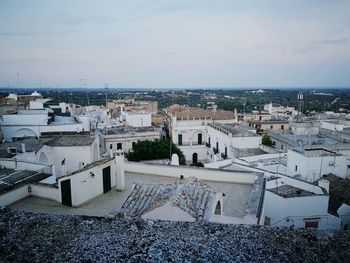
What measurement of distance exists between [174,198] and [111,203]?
135 inches

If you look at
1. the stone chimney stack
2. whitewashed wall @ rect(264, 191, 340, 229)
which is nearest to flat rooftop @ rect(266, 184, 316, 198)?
whitewashed wall @ rect(264, 191, 340, 229)

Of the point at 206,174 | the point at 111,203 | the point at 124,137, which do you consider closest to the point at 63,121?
the point at 124,137

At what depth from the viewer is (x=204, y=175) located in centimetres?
1142

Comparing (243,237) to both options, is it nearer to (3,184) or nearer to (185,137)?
(3,184)

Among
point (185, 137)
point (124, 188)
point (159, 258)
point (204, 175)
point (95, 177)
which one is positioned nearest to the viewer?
point (159, 258)

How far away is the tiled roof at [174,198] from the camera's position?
6.41 m

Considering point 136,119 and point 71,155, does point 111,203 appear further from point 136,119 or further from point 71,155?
point 136,119

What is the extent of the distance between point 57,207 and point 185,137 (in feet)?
84.7

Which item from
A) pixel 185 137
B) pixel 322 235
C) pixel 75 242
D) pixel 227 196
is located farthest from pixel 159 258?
pixel 185 137

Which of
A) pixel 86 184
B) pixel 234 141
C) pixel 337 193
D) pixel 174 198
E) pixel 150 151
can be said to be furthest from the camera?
pixel 234 141

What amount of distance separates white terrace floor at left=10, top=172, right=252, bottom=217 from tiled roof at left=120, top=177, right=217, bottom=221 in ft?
2.57

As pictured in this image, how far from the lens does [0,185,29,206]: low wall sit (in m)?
8.18

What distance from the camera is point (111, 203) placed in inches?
362

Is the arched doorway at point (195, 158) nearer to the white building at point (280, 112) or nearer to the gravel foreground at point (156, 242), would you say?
the white building at point (280, 112)
